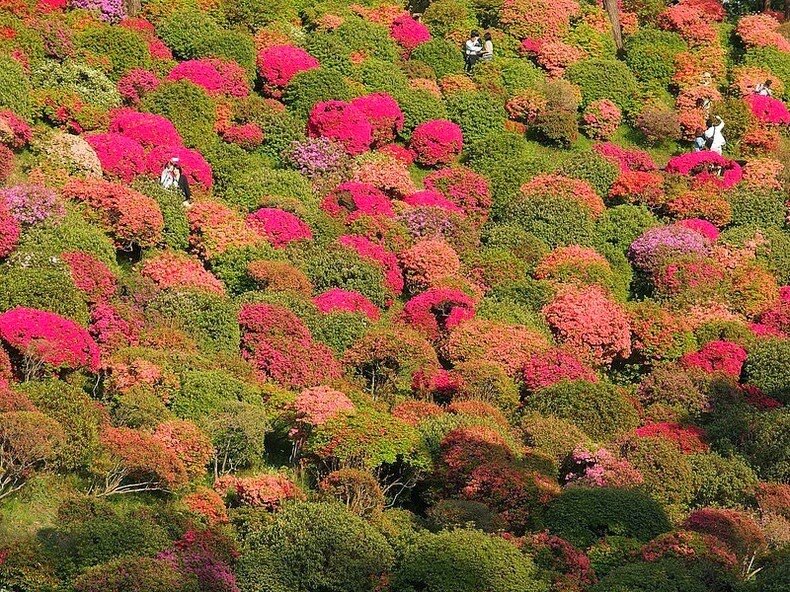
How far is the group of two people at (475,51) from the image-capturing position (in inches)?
1657

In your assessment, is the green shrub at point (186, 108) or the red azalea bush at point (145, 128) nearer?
the red azalea bush at point (145, 128)

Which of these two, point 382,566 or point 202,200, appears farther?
point 202,200

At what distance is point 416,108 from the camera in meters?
39.3

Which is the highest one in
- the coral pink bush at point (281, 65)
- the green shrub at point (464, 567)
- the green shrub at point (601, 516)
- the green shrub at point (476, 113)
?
the green shrub at point (464, 567)

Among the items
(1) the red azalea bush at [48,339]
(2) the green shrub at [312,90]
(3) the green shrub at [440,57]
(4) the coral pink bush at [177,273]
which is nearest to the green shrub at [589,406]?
(4) the coral pink bush at [177,273]

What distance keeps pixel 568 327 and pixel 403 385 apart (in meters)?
4.28

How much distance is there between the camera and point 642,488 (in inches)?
1026

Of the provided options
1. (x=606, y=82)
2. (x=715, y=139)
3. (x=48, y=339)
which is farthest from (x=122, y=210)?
(x=715, y=139)

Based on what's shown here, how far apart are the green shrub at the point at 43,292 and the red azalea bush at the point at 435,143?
1187 cm

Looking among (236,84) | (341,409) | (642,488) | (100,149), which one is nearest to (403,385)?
(341,409)

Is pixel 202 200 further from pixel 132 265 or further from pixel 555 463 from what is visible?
pixel 555 463

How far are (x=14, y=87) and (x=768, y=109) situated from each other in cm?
1823

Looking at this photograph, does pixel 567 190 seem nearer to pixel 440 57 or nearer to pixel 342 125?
pixel 342 125

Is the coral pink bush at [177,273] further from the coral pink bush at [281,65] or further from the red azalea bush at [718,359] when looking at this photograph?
the coral pink bush at [281,65]
